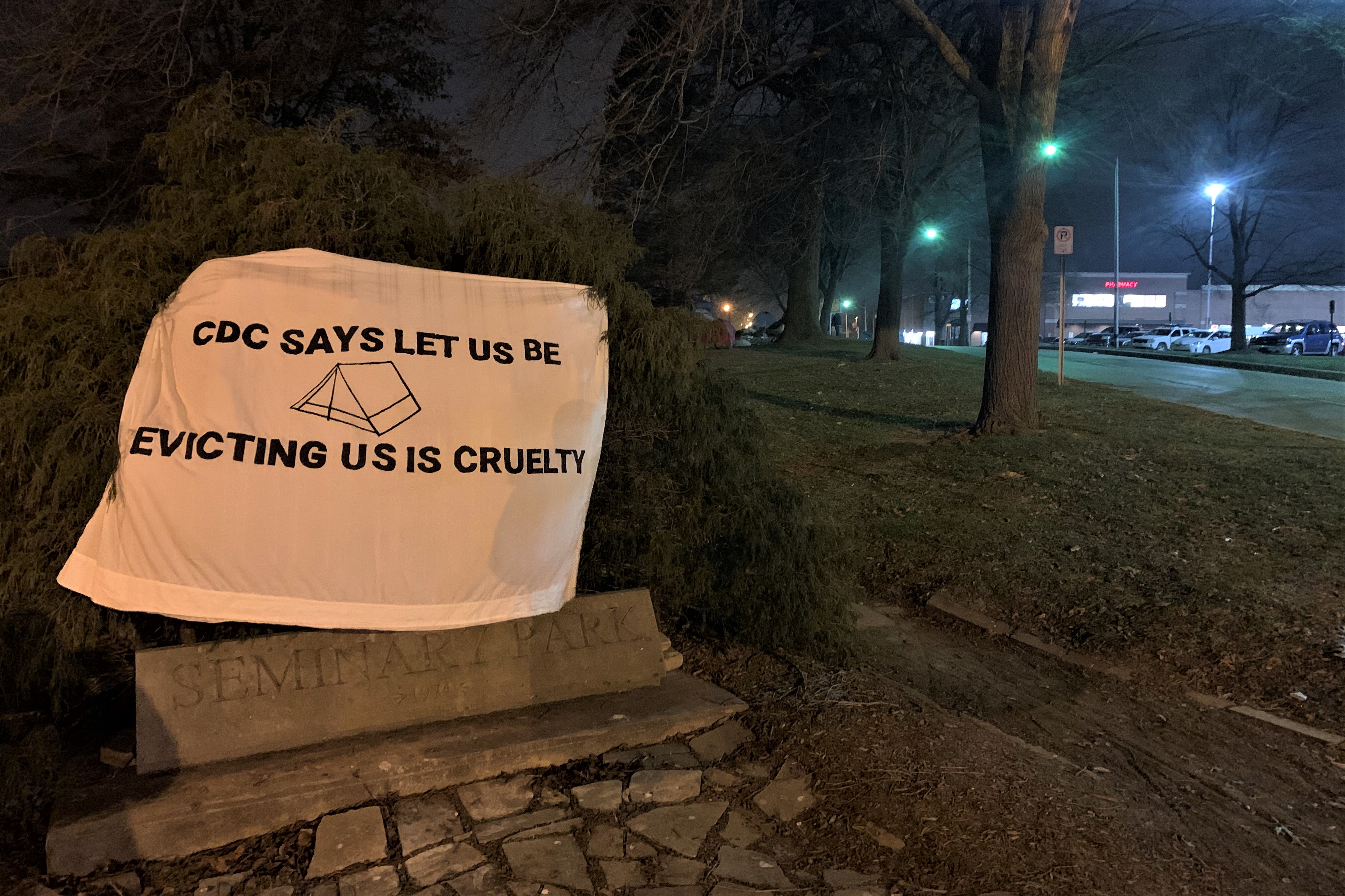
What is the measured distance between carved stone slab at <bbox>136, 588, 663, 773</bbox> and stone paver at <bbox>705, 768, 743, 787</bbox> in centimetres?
70

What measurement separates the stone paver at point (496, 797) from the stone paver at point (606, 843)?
0.32 meters

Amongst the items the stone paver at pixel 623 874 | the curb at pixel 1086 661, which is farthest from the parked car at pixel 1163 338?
the stone paver at pixel 623 874

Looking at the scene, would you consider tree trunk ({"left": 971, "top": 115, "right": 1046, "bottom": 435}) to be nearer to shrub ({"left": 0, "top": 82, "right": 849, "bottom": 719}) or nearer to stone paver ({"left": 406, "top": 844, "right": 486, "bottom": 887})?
shrub ({"left": 0, "top": 82, "right": 849, "bottom": 719})

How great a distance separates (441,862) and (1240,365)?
89.2 ft

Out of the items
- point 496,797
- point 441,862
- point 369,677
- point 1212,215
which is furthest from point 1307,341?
point 441,862

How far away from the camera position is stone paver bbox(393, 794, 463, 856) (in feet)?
10.7

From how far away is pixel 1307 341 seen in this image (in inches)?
1448

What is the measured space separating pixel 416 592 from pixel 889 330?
18094mm

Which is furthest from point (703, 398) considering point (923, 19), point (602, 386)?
point (923, 19)

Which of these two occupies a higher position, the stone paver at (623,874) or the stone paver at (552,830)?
the stone paver at (552,830)

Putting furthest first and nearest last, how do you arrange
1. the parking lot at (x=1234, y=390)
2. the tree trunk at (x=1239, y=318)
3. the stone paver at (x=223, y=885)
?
the tree trunk at (x=1239, y=318) < the parking lot at (x=1234, y=390) < the stone paver at (x=223, y=885)

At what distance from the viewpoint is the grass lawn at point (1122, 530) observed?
5.53 m

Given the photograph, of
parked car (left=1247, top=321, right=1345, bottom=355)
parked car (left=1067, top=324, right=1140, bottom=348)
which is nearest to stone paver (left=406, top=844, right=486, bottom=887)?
parked car (left=1247, top=321, right=1345, bottom=355)

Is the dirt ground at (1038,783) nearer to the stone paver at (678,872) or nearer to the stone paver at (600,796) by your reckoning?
the stone paver at (678,872)
